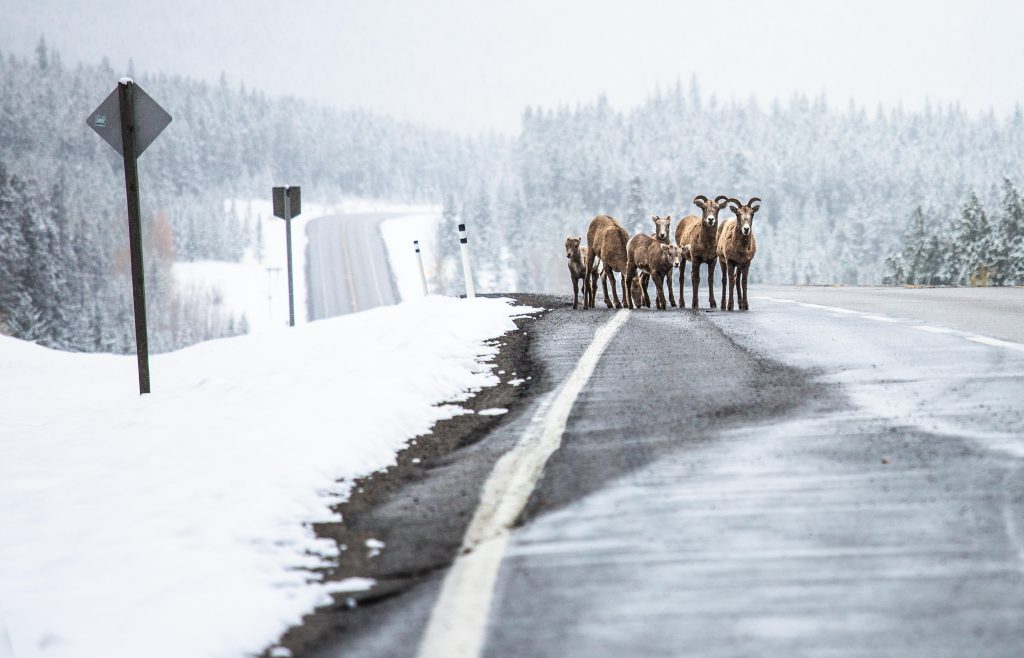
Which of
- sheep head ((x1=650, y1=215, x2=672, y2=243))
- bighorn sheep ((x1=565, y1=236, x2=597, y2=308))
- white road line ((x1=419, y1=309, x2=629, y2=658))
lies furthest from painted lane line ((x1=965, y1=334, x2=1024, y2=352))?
bighorn sheep ((x1=565, y1=236, x2=597, y2=308))

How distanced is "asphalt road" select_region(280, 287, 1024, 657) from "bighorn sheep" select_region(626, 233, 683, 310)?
32.0 ft

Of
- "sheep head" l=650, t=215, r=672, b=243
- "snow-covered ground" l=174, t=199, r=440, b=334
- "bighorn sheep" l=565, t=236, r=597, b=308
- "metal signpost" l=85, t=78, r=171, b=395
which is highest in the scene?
"metal signpost" l=85, t=78, r=171, b=395

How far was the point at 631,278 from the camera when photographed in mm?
19875

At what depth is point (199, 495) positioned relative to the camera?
217 inches

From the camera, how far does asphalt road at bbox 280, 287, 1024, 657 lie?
3477 mm

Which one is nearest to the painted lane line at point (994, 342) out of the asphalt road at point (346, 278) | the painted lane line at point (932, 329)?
the painted lane line at point (932, 329)

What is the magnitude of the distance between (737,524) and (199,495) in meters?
2.56

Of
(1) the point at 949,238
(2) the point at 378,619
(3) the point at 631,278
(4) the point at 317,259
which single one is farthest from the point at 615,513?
(4) the point at 317,259

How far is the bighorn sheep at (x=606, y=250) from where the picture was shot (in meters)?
20.4

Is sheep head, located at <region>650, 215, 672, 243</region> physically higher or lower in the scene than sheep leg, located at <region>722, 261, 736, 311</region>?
higher

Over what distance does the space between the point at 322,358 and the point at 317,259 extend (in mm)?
170087

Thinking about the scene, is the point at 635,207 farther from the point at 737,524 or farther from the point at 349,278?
the point at 737,524

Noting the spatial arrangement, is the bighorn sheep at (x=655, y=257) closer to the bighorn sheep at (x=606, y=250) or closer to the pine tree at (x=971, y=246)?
the bighorn sheep at (x=606, y=250)

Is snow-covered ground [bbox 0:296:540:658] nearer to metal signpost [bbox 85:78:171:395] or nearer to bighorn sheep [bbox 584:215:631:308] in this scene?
metal signpost [bbox 85:78:171:395]
